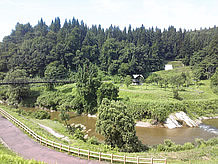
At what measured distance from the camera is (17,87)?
178 feet

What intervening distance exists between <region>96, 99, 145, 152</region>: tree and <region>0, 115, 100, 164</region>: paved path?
20.8ft

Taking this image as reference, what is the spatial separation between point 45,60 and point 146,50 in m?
52.9

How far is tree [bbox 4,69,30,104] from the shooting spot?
5098 cm

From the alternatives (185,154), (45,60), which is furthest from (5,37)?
(185,154)

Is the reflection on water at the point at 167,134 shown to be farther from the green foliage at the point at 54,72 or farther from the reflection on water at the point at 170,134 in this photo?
the green foliage at the point at 54,72

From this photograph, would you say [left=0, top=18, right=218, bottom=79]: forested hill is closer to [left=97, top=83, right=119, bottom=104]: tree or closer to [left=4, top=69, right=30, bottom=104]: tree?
[left=4, top=69, right=30, bottom=104]: tree

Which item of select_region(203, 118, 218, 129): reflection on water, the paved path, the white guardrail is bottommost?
select_region(203, 118, 218, 129): reflection on water

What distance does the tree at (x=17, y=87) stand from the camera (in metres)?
51.0

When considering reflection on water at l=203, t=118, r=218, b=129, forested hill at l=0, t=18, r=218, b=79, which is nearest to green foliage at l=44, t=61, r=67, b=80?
forested hill at l=0, t=18, r=218, b=79

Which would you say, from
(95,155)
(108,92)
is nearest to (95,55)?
(108,92)

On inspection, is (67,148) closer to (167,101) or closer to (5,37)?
(167,101)

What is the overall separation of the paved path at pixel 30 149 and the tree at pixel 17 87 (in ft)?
103

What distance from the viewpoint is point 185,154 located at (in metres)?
17.1

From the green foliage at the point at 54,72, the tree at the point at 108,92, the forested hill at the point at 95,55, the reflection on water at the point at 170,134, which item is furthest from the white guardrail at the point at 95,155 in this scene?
the forested hill at the point at 95,55
